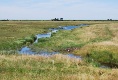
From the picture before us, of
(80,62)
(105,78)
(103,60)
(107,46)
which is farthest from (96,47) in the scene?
(105,78)

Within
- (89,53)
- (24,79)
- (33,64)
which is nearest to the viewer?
(24,79)

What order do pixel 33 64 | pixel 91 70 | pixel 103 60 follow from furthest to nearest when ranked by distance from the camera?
pixel 103 60 < pixel 33 64 < pixel 91 70

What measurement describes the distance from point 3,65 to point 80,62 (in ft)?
23.5

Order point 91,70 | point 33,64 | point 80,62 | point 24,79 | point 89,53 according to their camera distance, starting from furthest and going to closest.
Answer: point 89,53, point 80,62, point 33,64, point 91,70, point 24,79

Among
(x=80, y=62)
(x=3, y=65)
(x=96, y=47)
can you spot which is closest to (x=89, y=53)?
(x=96, y=47)

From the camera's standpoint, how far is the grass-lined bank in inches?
752

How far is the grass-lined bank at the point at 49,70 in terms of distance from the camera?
19.1 m

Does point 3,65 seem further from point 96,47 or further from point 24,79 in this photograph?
point 96,47

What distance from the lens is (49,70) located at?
2189cm

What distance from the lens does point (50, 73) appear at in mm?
20719

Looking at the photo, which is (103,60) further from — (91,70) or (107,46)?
(91,70)

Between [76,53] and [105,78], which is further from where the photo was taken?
[76,53]

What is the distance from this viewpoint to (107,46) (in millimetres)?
35188

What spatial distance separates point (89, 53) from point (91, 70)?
503 inches
